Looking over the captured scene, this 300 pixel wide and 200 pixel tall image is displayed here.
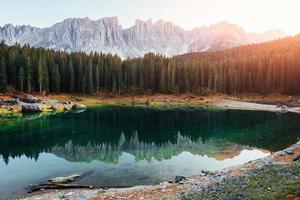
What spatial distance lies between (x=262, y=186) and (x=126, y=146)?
32388mm

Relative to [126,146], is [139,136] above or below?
above

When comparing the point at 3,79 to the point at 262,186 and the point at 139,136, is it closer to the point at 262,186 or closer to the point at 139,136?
the point at 139,136

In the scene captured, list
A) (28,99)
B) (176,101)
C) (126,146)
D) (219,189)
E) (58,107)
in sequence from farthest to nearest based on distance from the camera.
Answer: (176,101)
(28,99)
(58,107)
(126,146)
(219,189)

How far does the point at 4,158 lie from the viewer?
144ft

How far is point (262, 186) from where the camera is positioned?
22.0 meters

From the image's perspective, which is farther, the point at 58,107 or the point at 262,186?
the point at 58,107

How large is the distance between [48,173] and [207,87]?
124852mm

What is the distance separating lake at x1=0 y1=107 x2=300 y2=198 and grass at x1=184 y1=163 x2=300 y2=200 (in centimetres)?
1106

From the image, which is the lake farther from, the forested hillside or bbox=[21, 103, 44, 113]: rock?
the forested hillside

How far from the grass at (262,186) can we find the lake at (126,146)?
11.1 meters

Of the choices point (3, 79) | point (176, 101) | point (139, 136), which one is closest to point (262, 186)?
point (139, 136)

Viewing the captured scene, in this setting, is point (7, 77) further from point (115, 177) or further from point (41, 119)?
point (115, 177)

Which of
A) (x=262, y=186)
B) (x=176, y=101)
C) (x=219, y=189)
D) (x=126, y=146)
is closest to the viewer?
(x=262, y=186)

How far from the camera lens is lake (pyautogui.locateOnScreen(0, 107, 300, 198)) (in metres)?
36.8
